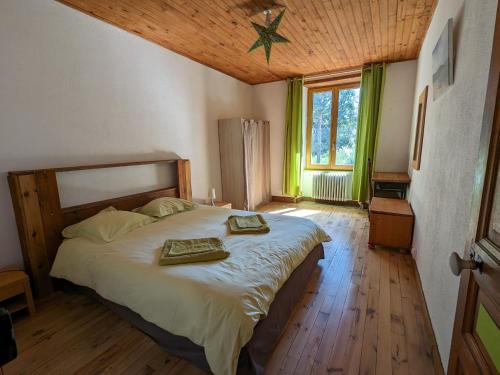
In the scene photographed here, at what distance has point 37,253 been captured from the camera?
2.00 meters

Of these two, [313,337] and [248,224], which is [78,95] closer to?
[248,224]

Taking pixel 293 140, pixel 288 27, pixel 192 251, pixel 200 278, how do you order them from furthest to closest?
pixel 293 140 < pixel 288 27 < pixel 192 251 < pixel 200 278

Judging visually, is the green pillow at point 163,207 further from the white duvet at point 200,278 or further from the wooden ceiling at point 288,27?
the wooden ceiling at point 288,27

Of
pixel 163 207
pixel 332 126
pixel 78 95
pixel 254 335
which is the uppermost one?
pixel 78 95

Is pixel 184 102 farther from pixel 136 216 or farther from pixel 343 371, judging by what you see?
pixel 343 371

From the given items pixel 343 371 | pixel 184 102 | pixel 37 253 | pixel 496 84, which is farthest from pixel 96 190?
pixel 496 84

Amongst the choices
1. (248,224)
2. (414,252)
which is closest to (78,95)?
(248,224)

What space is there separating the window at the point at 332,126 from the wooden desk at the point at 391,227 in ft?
6.91

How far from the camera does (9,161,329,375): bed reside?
1.23 m

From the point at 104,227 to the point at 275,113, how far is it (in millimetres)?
4036

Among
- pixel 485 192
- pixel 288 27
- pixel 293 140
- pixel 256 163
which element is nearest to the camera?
pixel 485 192

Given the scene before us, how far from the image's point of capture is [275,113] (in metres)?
5.12

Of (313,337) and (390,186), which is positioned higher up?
(390,186)

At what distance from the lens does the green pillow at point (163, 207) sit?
266cm
